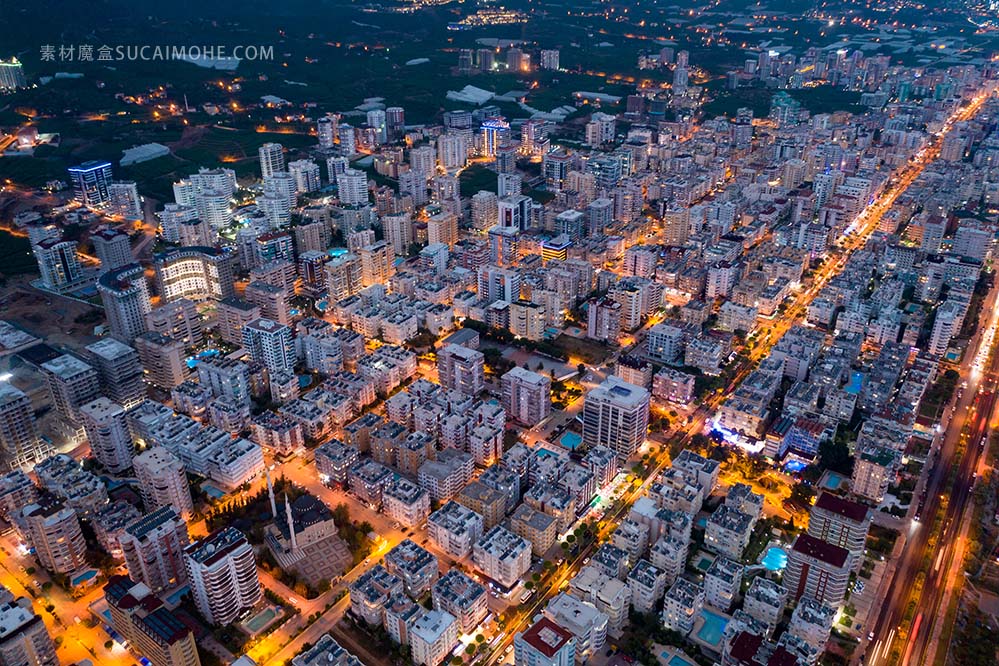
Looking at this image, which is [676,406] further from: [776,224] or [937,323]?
[776,224]

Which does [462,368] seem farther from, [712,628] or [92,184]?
[92,184]

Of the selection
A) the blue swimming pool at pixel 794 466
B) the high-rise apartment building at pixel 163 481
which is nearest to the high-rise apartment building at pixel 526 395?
the blue swimming pool at pixel 794 466

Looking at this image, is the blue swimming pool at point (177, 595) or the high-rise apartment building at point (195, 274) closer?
the blue swimming pool at point (177, 595)

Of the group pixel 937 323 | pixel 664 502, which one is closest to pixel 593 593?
pixel 664 502

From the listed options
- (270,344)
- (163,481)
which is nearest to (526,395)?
(270,344)

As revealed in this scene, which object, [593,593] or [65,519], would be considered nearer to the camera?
[593,593]

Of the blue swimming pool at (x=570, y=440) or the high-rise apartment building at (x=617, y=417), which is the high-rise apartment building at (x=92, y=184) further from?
the high-rise apartment building at (x=617, y=417)

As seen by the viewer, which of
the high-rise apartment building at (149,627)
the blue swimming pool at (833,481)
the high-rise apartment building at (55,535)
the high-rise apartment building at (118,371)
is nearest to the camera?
the high-rise apartment building at (149,627)
